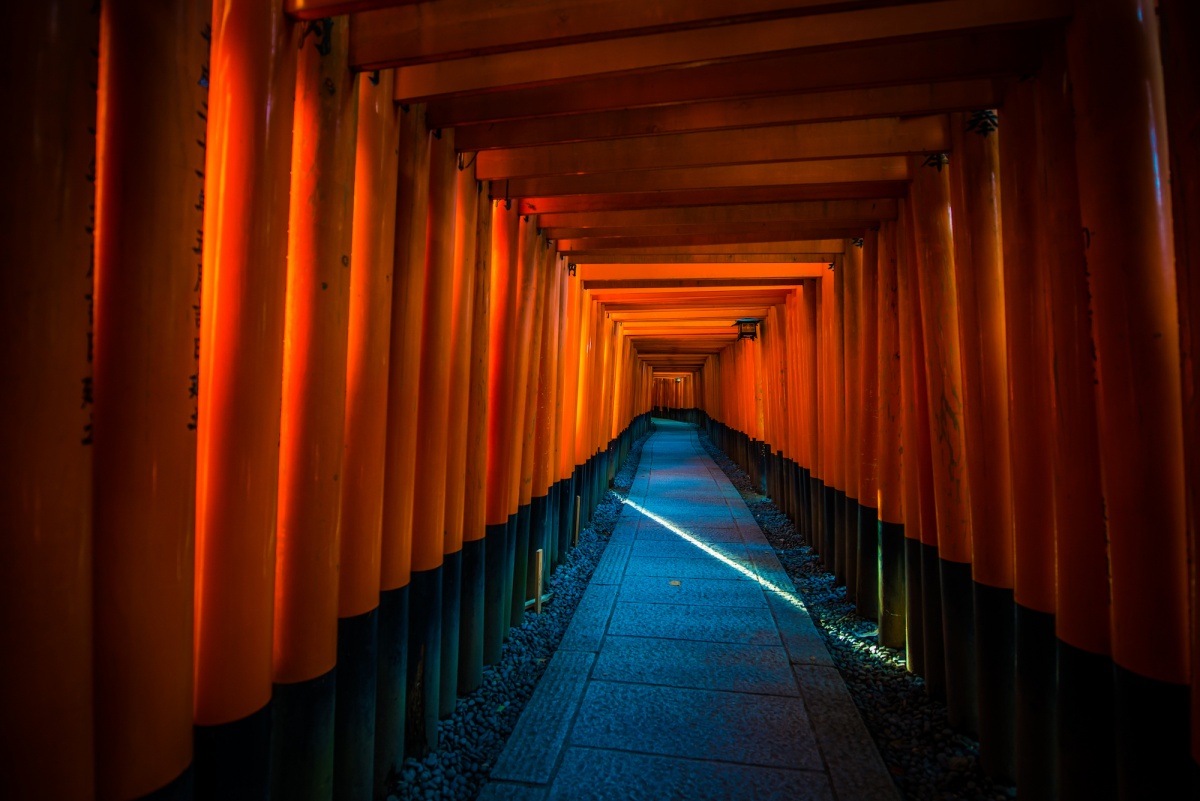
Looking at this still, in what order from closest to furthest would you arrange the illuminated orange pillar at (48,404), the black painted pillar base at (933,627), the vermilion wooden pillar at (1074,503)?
1. the illuminated orange pillar at (48,404)
2. the vermilion wooden pillar at (1074,503)
3. the black painted pillar base at (933,627)

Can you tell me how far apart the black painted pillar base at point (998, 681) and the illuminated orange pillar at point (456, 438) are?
3012mm

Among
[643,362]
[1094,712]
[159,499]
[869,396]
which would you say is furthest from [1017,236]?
[643,362]

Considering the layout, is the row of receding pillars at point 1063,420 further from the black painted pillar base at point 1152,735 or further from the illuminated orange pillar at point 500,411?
the illuminated orange pillar at point 500,411

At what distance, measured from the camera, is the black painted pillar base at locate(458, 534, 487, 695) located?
379cm

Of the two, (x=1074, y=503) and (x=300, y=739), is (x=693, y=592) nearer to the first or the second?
(x=1074, y=503)

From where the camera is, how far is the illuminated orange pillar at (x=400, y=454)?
275cm

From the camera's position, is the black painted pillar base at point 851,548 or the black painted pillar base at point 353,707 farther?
the black painted pillar base at point 851,548

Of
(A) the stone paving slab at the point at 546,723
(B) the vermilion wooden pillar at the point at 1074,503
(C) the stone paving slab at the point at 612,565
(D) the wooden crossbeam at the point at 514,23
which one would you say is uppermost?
(D) the wooden crossbeam at the point at 514,23

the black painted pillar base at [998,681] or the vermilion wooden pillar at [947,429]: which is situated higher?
the vermilion wooden pillar at [947,429]

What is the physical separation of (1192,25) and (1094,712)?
2.24 m

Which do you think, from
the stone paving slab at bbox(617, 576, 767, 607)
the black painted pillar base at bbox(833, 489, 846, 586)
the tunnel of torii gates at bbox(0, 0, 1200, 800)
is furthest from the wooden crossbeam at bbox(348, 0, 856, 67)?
the black painted pillar base at bbox(833, 489, 846, 586)

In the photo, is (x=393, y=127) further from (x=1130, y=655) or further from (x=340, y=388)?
(x=1130, y=655)

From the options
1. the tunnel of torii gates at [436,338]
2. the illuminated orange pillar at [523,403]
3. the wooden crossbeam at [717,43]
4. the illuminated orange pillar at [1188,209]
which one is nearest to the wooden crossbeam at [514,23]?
the tunnel of torii gates at [436,338]

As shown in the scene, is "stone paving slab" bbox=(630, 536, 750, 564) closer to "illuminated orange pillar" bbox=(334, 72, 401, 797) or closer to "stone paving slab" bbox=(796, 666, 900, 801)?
"stone paving slab" bbox=(796, 666, 900, 801)
